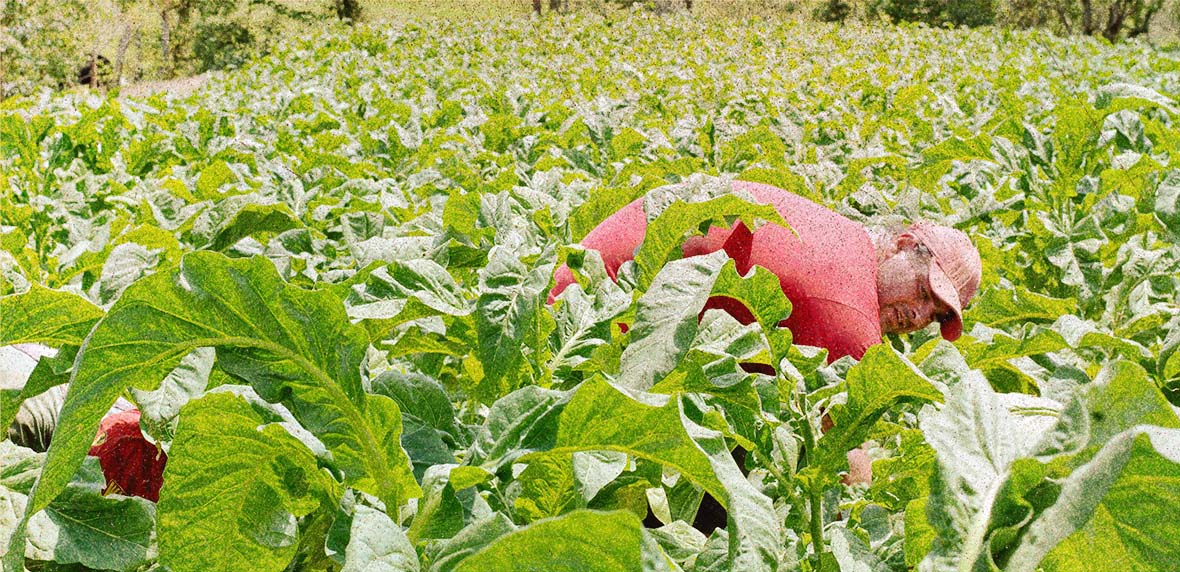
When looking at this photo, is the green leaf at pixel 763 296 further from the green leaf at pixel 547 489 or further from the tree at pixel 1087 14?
the tree at pixel 1087 14

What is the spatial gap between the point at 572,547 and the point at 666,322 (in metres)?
0.58

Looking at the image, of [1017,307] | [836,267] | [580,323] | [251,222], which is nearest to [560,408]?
[580,323]

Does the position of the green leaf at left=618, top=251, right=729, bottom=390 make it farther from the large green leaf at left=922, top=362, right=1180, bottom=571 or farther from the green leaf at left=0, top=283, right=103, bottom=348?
the green leaf at left=0, top=283, right=103, bottom=348

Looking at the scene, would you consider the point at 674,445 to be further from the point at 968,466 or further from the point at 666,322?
the point at 666,322

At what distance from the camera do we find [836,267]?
249cm

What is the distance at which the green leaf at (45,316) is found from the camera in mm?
955

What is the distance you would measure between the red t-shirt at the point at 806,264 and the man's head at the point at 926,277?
0.40 ft

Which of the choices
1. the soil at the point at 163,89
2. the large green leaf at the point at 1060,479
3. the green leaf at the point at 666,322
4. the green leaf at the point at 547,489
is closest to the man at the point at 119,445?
the green leaf at the point at 547,489

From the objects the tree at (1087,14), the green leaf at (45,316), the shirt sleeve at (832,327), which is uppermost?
the green leaf at (45,316)

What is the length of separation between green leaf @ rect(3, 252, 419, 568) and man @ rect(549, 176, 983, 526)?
144cm

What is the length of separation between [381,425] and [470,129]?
466 centimetres

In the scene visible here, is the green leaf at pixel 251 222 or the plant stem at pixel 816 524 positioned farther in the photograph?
the green leaf at pixel 251 222

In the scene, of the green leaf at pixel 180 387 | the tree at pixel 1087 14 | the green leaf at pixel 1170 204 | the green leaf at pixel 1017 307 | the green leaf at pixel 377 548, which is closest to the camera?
the green leaf at pixel 377 548

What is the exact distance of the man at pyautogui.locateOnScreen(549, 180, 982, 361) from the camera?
244 cm
